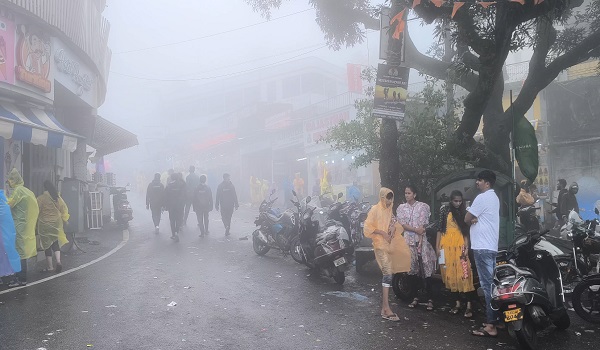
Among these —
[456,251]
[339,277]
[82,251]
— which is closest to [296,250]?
[339,277]

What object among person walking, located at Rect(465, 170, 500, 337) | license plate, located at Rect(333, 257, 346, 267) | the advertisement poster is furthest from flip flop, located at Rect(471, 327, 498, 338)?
the advertisement poster

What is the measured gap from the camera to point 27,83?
1264cm

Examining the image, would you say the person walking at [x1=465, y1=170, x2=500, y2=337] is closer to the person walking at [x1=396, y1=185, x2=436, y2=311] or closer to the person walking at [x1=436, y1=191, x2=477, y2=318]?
the person walking at [x1=436, y1=191, x2=477, y2=318]

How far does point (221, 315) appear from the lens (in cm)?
652

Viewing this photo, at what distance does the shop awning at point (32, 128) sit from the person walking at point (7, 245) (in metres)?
2.89

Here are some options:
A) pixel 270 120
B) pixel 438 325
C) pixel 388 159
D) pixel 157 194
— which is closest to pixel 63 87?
pixel 157 194

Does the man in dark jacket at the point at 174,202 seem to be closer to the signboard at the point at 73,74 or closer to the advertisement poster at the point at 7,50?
the signboard at the point at 73,74

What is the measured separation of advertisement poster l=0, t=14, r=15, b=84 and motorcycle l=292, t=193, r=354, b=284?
8060 mm

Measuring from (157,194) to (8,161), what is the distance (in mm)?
4374

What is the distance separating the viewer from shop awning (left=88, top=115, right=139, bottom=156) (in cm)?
2114

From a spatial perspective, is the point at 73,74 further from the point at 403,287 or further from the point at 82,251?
the point at 403,287

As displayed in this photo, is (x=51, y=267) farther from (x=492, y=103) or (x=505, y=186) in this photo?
(x=492, y=103)

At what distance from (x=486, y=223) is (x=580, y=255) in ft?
10.3

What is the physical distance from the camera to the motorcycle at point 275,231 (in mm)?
11281
